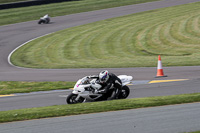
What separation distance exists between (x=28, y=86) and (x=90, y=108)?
7.49m

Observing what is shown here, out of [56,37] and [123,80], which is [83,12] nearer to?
[56,37]

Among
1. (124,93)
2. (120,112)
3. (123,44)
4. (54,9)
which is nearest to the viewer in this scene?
(120,112)

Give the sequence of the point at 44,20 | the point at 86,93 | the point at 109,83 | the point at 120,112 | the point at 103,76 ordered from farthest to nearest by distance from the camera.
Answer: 1. the point at 44,20
2. the point at 86,93
3. the point at 109,83
4. the point at 103,76
5. the point at 120,112

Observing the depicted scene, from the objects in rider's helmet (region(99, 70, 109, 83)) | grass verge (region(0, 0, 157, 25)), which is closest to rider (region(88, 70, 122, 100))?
rider's helmet (region(99, 70, 109, 83))

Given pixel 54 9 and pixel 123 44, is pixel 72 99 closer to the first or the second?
pixel 123 44

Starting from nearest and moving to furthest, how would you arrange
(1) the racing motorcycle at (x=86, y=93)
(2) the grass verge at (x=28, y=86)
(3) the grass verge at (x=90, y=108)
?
(3) the grass verge at (x=90, y=108)
(1) the racing motorcycle at (x=86, y=93)
(2) the grass verge at (x=28, y=86)

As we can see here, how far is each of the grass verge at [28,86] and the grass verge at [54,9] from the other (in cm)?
2715

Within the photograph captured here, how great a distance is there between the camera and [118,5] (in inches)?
1955


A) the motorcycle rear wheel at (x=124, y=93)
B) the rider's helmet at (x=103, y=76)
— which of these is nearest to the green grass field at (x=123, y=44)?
the motorcycle rear wheel at (x=124, y=93)

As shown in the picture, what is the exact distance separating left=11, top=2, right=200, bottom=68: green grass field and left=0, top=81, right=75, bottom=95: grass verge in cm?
497

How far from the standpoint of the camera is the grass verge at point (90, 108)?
11.0m

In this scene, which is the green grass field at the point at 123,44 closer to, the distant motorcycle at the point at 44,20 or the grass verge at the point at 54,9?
the distant motorcycle at the point at 44,20

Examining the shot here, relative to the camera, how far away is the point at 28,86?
18.0 meters

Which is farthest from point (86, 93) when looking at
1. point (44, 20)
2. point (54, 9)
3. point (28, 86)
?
point (54, 9)
